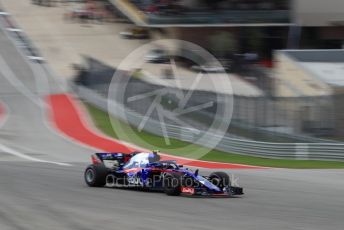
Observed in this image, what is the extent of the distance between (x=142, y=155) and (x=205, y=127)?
1084cm

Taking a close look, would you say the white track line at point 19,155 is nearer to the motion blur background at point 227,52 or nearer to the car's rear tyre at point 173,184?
the motion blur background at point 227,52

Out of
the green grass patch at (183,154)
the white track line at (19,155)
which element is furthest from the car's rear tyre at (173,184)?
the green grass patch at (183,154)

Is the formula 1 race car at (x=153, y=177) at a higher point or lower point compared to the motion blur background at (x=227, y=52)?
lower

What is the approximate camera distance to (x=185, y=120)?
83.0ft

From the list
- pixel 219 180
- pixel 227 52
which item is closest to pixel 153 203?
pixel 219 180

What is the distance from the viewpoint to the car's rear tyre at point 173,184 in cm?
1257

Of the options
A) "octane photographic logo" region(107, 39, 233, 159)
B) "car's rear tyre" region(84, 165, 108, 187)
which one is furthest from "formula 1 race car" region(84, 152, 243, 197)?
"octane photographic logo" region(107, 39, 233, 159)

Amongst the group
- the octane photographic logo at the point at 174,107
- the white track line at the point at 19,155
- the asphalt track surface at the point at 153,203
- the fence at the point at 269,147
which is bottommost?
the asphalt track surface at the point at 153,203

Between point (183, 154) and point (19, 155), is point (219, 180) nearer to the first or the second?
point (183, 154)

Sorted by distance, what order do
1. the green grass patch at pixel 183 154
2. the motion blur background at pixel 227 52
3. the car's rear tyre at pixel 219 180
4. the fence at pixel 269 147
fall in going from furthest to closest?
the motion blur background at pixel 227 52 < the fence at pixel 269 147 < the green grass patch at pixel 183 154 < the car's rear tyre at pixel 219 180

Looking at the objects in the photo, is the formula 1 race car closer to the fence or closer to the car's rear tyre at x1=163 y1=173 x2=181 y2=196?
the car's rear tyre at x1=163 y1=173 x2=181 y2=196

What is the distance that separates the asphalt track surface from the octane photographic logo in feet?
13.8

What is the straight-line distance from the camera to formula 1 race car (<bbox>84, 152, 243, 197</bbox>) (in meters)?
12.5

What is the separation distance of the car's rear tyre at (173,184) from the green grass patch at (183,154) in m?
8.55
